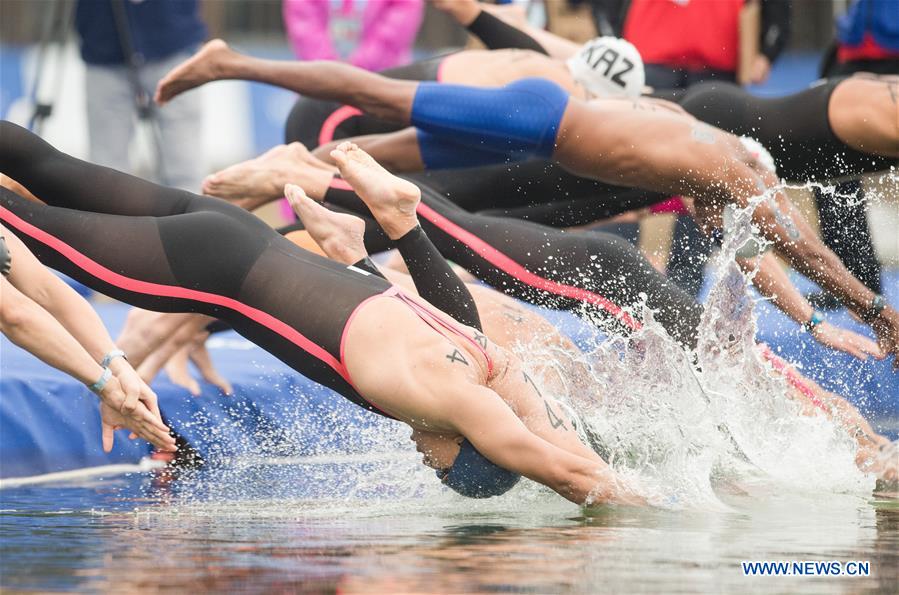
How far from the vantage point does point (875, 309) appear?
4.93 meters

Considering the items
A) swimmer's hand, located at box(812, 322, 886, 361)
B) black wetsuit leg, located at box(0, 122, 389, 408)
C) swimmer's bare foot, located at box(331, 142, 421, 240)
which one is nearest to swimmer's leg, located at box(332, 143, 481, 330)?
swimmer's bare foot, located at box(331, 142, 421, 240)

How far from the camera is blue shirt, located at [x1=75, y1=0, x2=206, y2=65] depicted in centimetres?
728

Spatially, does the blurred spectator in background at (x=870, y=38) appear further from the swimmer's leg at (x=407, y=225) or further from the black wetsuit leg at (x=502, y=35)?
the swimmer's leg at (x=407, y=225)

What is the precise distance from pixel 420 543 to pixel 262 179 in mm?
1807

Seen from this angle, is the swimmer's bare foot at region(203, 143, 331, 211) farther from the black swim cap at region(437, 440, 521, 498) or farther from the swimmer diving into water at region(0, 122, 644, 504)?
the black swim cap at region(437, 440, 521, 498)

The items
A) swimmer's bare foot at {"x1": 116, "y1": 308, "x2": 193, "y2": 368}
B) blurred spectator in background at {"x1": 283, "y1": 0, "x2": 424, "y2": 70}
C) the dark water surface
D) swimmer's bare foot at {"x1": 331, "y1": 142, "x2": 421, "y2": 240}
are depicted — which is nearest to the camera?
the dark water surface

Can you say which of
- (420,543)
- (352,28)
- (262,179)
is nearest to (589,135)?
(262,179)

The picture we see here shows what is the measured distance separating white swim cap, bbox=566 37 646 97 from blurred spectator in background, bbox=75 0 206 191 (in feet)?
8.98

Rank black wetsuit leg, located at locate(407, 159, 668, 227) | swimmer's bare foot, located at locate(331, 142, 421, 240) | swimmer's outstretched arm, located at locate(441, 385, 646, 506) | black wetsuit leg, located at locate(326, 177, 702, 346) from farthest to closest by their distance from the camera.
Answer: black wetsuit leg, located at locate(407, 159, 668, 227) < black wetsuit leg, located at locate(326, 177, 702, 346) < swimmer's bare foot, located at locate(331, 142, 421, 240) < swimmer's outstretched arm, located at locate(441, 385, 646, 506)

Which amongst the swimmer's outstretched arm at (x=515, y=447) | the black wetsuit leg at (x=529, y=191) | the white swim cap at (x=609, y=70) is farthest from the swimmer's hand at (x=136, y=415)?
the white swim cap at (x=609, y=70)

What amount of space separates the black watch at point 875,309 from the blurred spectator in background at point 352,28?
3.46m

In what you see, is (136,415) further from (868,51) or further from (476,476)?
(868,51)

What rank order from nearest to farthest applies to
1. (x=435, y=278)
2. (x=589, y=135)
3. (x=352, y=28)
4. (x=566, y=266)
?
(x=435, y=278) < (x=566, y=266) < (x=589, y=135) < (x=352, y=28)

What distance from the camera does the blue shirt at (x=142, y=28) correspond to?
7.28 meters
